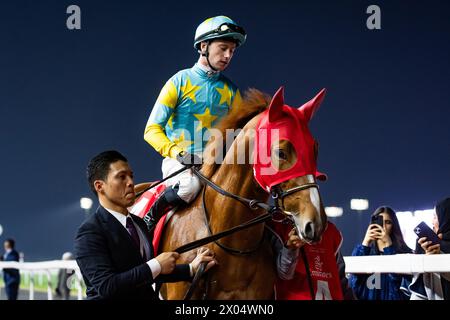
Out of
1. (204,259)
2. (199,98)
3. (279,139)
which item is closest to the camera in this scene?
(204,259)

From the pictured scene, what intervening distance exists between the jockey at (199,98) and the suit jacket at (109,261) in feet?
3.51

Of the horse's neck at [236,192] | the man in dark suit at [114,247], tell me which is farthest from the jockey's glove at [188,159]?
the man in dark suit at [114,247]

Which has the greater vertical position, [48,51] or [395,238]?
[48,51]

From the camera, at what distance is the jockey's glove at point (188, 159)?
3.16 m

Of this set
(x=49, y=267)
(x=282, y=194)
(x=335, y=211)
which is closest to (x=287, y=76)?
(x=335, y=211)

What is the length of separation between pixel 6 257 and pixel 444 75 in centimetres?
920

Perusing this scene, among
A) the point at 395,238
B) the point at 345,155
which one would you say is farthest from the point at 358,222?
the point at 395,238

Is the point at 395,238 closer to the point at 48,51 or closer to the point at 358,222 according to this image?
the point at 358,222

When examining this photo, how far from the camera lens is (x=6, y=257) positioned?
1150 cm

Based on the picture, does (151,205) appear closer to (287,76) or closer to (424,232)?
(424,232)

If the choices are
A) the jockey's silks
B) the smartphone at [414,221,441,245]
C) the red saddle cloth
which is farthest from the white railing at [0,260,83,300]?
the smartphone at [414,221,441,245]

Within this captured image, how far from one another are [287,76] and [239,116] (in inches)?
459

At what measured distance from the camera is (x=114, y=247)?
220 centimetres

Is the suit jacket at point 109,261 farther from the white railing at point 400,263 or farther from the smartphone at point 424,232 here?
the white railing at point 400,263
